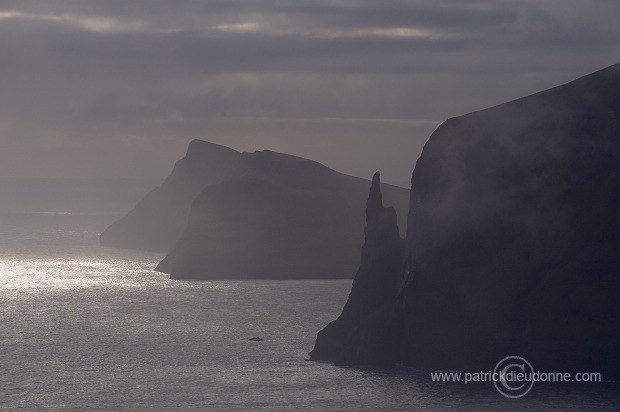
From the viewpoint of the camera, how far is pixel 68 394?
396 ft

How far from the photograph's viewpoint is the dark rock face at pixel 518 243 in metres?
117

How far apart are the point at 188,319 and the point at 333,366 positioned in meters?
62.7
